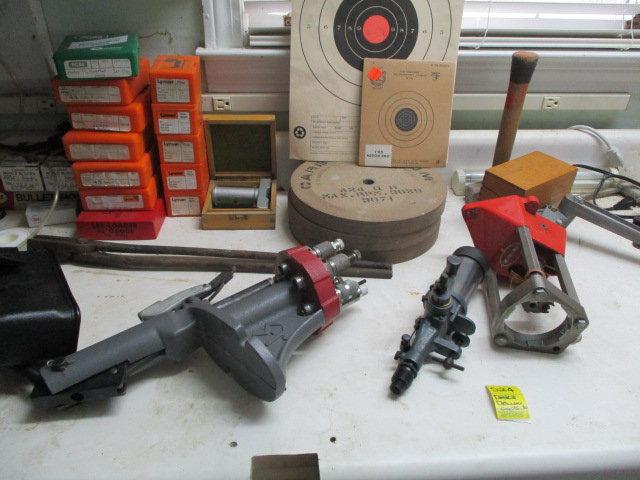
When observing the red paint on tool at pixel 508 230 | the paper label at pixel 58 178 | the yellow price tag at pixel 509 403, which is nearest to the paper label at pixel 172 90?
the paper label at pixel 58 178

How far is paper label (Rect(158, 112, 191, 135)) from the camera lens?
2.61 feet

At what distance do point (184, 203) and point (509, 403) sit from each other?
0.65 meters

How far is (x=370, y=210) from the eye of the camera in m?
0.78

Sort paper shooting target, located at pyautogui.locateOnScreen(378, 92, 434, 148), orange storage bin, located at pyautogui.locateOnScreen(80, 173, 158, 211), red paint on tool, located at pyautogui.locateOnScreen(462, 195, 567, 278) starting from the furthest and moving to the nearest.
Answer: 1. paper shooting target, located at pyautogui.locateOnScreen(378, 92, 434, 148)
2. orange storage bin, located at pyautogui.locateOnScreen(80, 173, 158, 211)
3. red paint on tool, located at pyautogui.locateOnScreen(462, 195, 567, 278)

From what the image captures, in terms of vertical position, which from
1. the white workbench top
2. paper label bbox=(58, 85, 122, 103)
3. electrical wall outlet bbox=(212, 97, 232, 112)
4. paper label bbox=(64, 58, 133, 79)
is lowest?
the white workbench top

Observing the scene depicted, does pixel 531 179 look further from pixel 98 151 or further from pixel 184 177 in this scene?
pixel 98 151

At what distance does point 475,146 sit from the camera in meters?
1.02

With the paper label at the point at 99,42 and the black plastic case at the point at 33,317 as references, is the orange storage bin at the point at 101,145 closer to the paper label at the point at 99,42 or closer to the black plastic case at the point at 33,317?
the paper label at the point at 99,42

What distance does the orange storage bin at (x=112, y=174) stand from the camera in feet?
2.58

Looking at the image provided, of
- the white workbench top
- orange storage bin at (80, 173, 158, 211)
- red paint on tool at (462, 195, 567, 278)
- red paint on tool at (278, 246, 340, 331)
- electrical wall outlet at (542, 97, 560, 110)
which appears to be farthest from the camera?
electrical wall outlet at (542, 97, 560, 110)

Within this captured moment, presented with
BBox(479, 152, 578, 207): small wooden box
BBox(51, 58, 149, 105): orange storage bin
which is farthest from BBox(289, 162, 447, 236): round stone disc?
BBox(51, 58, 149, 105): orange storage bin

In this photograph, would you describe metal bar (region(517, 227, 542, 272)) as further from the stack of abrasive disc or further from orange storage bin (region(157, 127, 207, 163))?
orange storage bin (region(157, 127, 207, 163))

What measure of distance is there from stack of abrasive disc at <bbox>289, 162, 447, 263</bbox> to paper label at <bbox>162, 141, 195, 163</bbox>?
191 mm

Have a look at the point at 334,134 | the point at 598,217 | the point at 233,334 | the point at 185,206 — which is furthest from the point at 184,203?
the point at 598,217
